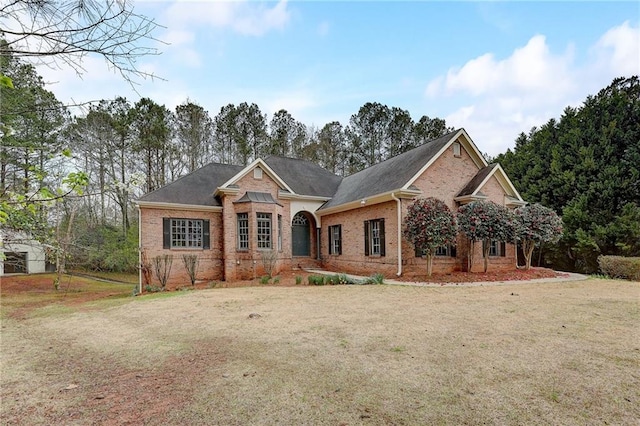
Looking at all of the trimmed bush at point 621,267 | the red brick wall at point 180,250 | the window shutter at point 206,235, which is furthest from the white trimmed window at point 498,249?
the window shutter at point 206,235

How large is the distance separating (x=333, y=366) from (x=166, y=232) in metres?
13.5

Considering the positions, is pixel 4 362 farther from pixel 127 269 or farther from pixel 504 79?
pixel 127 269

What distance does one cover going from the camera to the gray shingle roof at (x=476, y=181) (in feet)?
53.5

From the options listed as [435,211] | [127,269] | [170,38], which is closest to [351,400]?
[170,38]

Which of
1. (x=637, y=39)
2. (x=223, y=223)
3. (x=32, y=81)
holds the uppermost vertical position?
(x=637, y=39)

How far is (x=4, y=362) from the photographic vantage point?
5223mm

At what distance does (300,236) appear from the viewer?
2017 cm

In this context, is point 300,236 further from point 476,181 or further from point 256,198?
point 476,181

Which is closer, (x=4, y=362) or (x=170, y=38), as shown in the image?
(x=170, y=38)

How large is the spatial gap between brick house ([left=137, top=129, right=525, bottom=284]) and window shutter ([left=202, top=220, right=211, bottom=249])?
0.04m

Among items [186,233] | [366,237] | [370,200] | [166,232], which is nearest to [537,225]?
[370,200]

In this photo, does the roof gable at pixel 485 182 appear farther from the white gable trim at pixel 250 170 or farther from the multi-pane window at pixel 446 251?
the white gable trim at pixel 250 170

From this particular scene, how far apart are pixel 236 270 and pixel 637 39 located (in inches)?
717

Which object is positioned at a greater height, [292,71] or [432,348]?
[292,71]
